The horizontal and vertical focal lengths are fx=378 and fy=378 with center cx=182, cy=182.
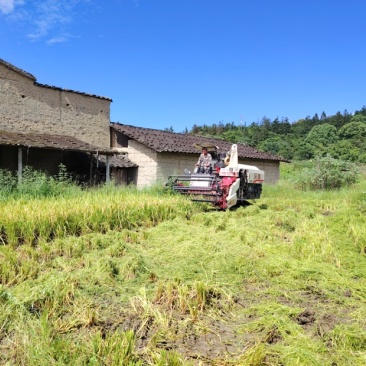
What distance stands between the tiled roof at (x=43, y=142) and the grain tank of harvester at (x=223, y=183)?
6.30 meters

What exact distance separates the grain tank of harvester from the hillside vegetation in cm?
217

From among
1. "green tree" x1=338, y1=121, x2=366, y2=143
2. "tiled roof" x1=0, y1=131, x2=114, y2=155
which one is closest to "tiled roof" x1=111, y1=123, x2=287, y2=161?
"tiled roof" x1=0, y1=131, x2=114, y2=155

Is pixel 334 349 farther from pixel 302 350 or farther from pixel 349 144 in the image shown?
pixel 349 144

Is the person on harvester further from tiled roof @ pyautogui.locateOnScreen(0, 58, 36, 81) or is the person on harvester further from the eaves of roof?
tiled roof @ pyautogui.locateOnScreen(0, 58, 36, 81)

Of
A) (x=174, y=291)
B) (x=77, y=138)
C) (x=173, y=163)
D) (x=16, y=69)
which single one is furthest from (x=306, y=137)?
(x=174, y=291)

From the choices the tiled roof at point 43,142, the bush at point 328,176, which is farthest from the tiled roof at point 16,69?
the bush at point 328,176

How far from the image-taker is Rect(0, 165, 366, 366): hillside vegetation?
2.84m

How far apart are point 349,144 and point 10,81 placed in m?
42.0

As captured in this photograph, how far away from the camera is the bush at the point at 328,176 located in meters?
20.1

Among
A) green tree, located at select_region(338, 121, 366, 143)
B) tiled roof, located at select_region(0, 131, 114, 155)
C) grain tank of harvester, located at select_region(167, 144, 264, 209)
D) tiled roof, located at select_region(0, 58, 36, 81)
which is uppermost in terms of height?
green tree, located at select_region(338, 121, 366, 143)

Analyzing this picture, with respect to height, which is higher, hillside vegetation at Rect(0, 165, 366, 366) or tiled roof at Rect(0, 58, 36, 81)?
tiled roof at Rect(0, 58, 36, 81)

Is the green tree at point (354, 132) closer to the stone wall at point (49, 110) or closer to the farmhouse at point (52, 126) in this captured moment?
the stone wall at point (49, 110)

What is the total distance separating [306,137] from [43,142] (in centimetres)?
4926

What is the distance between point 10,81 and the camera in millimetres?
16656
